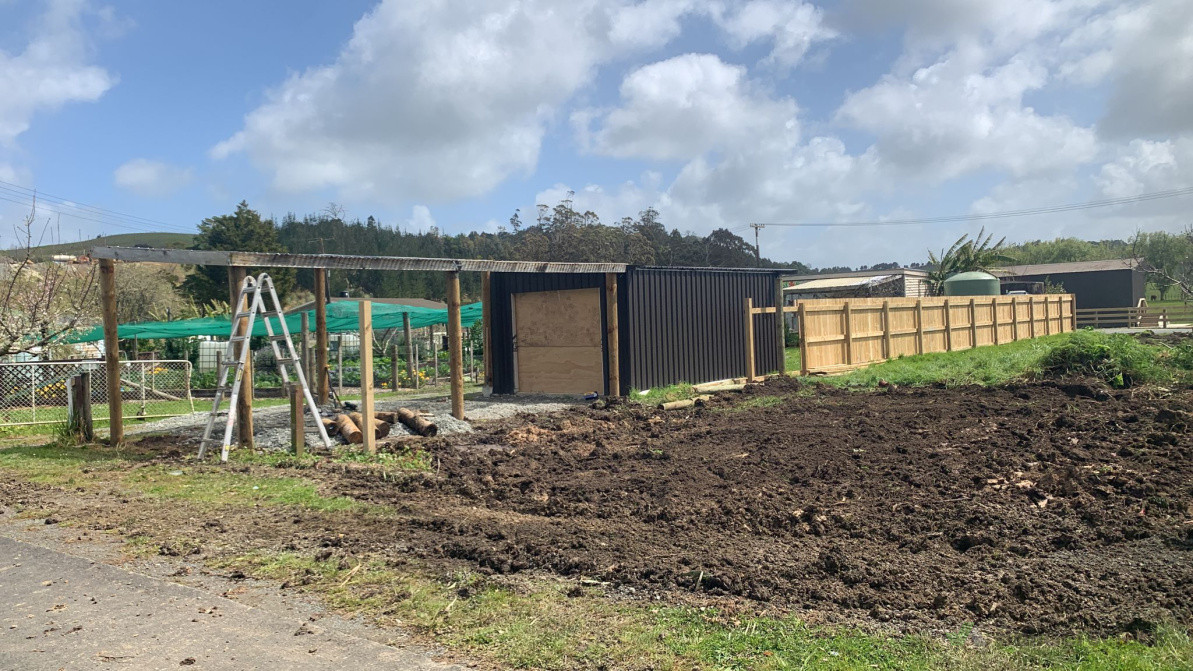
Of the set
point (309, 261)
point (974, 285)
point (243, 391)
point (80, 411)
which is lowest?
point (80, 411)

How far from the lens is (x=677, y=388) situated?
15.9 m

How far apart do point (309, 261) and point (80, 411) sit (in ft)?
11.9

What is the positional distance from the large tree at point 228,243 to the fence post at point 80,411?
32945 millimetres

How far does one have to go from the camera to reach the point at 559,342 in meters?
16.6

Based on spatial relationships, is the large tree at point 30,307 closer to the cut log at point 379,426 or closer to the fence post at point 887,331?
the cut log at point 379,426

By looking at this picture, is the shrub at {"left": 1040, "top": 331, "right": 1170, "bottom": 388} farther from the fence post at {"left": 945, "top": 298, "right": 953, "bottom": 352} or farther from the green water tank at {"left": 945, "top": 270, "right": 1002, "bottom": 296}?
the green water tank at {"left": 945, "top": 270, "right": 1002, "bottom": 296}

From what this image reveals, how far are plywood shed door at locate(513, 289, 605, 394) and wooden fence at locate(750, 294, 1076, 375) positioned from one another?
4.03 m

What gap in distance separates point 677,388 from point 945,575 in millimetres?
11201

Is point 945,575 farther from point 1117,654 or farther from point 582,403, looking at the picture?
point 582,403

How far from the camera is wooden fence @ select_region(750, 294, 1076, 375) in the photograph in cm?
1834

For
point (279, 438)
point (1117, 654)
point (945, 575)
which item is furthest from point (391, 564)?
point (279, 438)

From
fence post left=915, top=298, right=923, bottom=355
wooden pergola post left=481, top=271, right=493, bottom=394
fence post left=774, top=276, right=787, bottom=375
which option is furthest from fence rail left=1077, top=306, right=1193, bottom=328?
wooden pergola post left=481, top=271, right=493, bottom=394

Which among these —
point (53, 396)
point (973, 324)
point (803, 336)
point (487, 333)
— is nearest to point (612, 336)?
point (487, 333)

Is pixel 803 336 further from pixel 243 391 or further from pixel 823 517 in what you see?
pixel 823 517
